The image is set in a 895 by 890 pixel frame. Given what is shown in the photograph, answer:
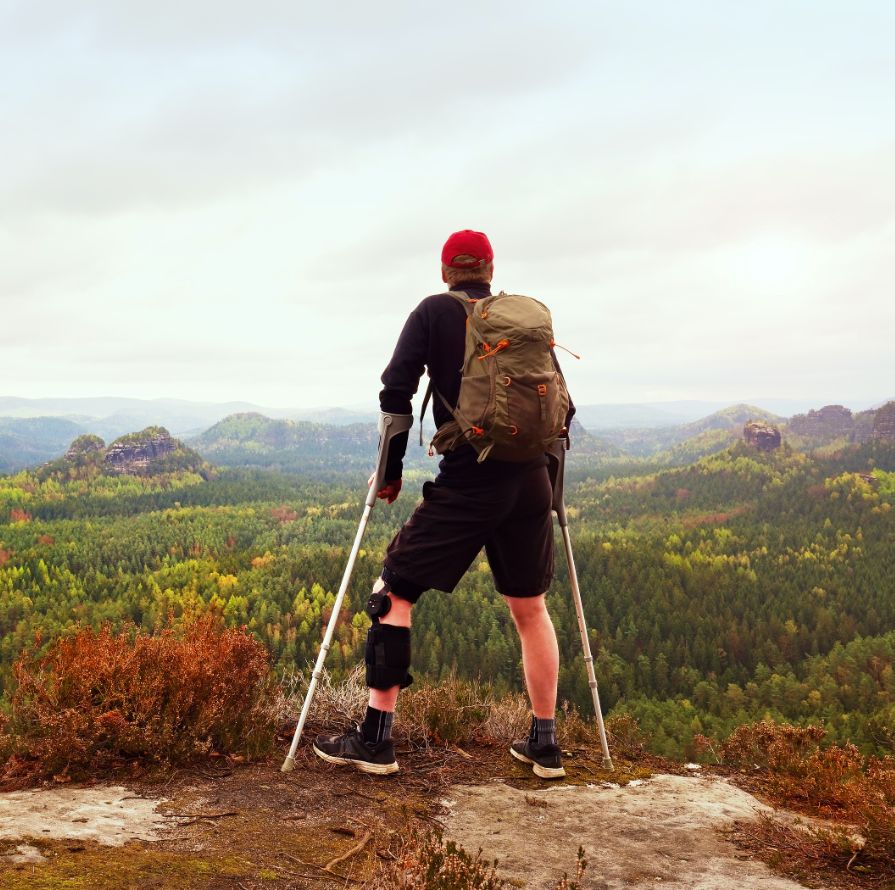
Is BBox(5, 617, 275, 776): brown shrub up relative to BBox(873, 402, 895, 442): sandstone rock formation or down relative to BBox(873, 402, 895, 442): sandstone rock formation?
down

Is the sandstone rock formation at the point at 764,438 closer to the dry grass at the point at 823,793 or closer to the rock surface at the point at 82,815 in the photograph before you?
the dry grass at the point at 823,793


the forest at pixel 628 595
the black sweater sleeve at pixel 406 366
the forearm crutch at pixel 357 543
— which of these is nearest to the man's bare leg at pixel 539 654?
the forearm crutch at pixel 357 543

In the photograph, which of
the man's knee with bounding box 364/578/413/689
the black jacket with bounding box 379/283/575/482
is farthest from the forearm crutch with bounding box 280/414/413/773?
the man's knee with bounding box 364/578/413/689

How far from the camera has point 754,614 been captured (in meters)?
70.6

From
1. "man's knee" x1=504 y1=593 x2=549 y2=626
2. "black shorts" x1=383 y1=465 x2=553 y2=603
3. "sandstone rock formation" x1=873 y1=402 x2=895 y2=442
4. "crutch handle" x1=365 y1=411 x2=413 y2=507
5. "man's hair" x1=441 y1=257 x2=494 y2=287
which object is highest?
"sandstone rock formation" x1=873 y1=402 x2=895 y2=442

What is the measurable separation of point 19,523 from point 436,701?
160m

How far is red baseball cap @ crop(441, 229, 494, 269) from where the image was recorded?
4754 millimetres

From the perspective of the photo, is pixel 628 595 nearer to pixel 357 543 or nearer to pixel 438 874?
pixel 357 543

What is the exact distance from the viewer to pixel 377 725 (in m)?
4.71

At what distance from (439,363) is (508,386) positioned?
607mm

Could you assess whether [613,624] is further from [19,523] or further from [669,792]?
[19,523]

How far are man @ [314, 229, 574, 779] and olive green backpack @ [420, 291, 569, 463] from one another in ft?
0.65

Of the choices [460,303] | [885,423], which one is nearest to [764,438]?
[885,423]

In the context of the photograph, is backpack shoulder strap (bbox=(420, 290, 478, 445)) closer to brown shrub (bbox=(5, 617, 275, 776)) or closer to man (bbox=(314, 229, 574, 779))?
man (bbox=(314, 229, 574, 779))
